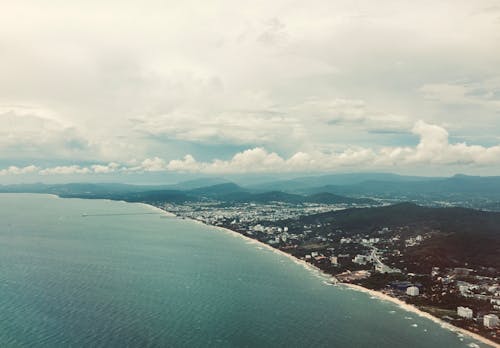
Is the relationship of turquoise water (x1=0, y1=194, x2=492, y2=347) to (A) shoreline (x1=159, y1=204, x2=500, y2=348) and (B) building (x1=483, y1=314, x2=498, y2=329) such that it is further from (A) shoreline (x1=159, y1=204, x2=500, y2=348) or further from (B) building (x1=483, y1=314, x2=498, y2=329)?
(B) building (x1=483, y1=314, x2=498, y2=329)

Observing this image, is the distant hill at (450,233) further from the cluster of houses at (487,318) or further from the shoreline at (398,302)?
the cluster of houses at (487,318)

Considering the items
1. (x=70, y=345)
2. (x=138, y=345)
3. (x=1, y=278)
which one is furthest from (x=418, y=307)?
(x=1, y=278)

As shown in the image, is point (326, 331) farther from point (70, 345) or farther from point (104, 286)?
point (104, 286)

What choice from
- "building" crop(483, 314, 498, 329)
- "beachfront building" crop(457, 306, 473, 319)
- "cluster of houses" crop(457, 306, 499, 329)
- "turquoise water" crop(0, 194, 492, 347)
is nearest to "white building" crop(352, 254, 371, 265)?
"turquoise water" crop(0, 194, 492, 347)

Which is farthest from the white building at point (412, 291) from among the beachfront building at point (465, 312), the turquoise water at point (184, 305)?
the beachfront building at point (465, 312)

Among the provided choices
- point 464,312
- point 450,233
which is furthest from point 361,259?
point 450,233

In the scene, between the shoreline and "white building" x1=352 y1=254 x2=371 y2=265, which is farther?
"white building" x1=352 y1=254 x2=371 y2=265
